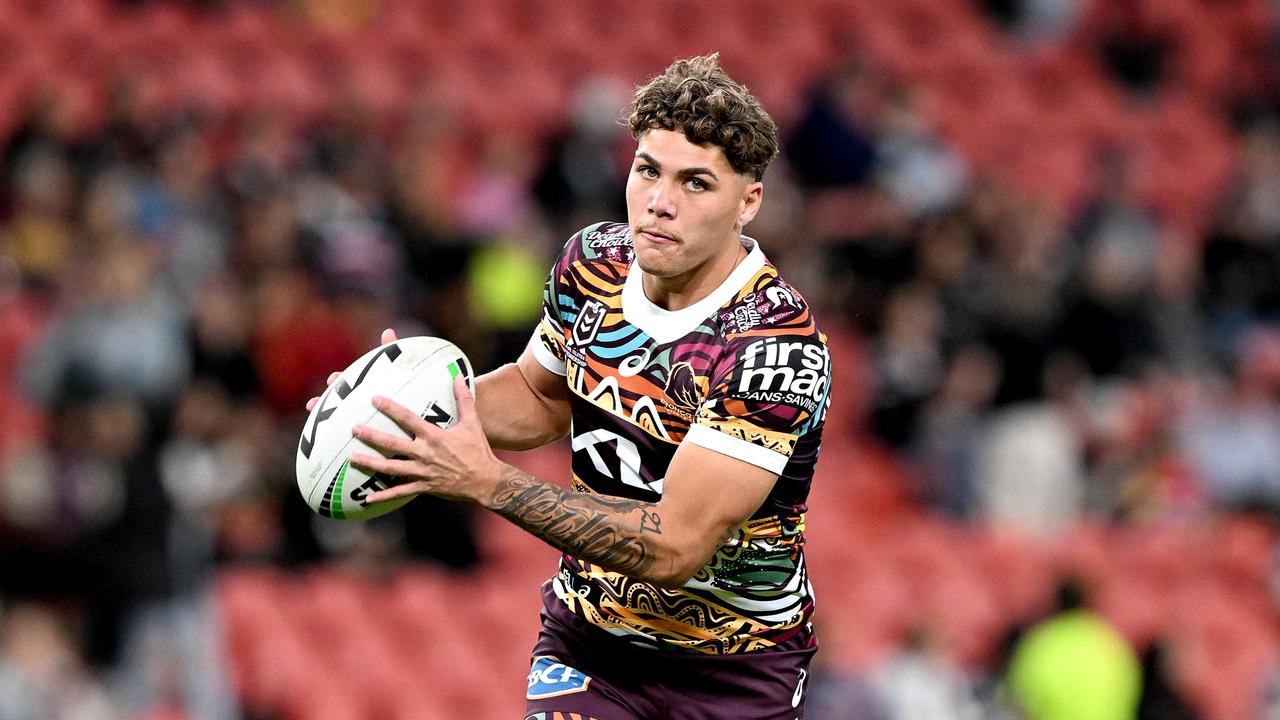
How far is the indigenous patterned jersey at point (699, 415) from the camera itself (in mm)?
4750

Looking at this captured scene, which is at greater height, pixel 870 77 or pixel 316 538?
pixel 870 77

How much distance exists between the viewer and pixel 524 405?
539 centimetres

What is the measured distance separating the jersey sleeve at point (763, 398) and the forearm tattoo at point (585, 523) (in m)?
0.26

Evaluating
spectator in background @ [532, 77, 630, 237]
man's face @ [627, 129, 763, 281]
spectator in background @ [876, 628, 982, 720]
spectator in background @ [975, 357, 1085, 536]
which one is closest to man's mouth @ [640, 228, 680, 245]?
man's face @ [627, 129, 763, 281]

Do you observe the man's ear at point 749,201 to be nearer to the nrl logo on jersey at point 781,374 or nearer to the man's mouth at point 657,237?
the man's mouth at point 657,237

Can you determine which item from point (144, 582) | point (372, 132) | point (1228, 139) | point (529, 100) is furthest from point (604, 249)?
point (1228, 139)

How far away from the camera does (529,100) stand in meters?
→ 14.2

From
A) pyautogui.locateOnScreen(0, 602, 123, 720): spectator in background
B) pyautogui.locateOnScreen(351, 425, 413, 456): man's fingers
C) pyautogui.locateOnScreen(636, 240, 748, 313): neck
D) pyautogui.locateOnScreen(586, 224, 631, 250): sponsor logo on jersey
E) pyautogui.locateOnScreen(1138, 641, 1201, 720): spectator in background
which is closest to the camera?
pyautogui.locateOnScreen(351, 425, 413, 456): man's fingers

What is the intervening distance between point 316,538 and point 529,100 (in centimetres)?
476

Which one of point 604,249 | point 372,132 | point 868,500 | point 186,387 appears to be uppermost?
point 604,249

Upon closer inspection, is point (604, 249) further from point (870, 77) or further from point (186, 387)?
point (870, 77)

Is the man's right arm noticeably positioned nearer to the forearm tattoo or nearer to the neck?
the neck

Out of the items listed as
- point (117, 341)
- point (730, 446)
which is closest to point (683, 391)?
point (730, 446)

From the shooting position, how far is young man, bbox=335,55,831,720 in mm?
4645
